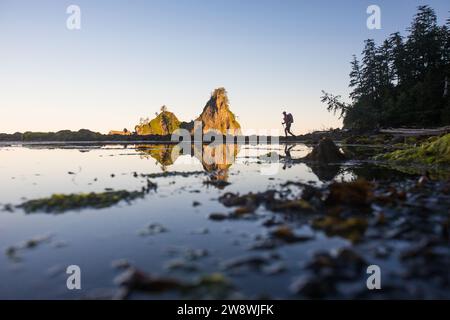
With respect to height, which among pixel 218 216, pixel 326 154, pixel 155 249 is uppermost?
pixel 326 154

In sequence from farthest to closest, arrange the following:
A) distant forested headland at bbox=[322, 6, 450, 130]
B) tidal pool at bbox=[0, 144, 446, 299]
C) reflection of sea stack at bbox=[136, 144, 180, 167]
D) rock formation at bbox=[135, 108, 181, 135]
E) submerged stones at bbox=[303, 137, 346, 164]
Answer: rock formation at bbox=[135, 108, 181, 135], distant forested headland at bbox=[322, 6, 450, 130], reflection of sea stack at bbox=[136, 144, 180, 167], submerged stones at bbox=[303, 137, 346, 164], tidal pool at bbox=[0, 144, 446, 299]

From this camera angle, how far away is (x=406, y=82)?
66250mm

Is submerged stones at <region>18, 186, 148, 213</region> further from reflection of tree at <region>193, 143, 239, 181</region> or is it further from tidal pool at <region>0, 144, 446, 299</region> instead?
reflection of tree at <region>193, 143, 239, 181</region>

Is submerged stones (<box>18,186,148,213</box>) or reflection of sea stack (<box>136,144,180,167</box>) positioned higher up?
reflection of sea stack (<box>136,144,180,167</box>)

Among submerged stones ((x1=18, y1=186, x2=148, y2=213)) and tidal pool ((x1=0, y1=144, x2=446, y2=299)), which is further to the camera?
submerged stones ((x1=18, y1=186, x2=148, y2=213))

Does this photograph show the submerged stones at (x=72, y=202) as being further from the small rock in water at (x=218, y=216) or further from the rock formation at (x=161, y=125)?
the rock formation at (x=161, y=125)

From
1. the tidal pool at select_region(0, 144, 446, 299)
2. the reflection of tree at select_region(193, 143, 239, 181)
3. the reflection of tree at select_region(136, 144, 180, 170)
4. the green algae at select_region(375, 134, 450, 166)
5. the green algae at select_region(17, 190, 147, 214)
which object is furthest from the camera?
the reflection of tree at select_region(136, 144, 180, 170)

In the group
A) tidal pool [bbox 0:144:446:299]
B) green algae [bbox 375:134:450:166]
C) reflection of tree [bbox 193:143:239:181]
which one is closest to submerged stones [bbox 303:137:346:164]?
green algae [bbox 375:134:450:166]

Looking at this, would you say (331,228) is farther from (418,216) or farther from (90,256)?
(90,256)

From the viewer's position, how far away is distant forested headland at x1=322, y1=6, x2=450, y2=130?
2151 inches

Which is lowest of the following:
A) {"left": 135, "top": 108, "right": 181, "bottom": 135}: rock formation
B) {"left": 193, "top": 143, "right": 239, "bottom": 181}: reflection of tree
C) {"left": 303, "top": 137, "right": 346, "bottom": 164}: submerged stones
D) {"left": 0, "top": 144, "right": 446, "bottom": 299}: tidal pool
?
{"left": 0, "top": 144, "right": 446, "bottom": 299}: tidal pool

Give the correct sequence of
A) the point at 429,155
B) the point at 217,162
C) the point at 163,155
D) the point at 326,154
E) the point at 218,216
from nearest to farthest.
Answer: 1. the point at 218,216
2. the point at 429,155
3. the point at 326,154
4. the point at 217,162
5. the point at 163,155

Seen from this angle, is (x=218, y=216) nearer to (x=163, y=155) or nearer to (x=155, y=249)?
(x=155, y=249)

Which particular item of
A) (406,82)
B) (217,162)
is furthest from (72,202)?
(406,82)
